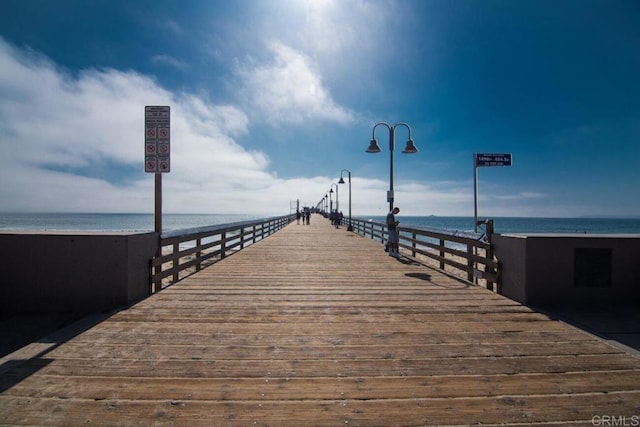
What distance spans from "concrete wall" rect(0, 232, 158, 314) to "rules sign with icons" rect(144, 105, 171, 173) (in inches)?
64.6

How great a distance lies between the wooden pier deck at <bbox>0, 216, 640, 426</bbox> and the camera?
2.16 m

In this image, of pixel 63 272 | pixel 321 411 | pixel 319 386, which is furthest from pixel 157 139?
pixel 321 411

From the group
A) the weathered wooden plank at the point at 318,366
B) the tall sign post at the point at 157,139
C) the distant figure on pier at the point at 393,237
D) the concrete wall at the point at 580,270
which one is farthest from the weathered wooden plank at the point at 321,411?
the distant figure on pier at the point at 393,237

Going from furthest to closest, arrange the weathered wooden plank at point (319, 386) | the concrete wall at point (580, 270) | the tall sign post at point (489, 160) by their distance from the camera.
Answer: the tall sign post at point (489, 160)
the concrete wall at point (580, 270)
the weathered wooden plank at point (319, 386)

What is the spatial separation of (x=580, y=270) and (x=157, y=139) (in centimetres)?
737

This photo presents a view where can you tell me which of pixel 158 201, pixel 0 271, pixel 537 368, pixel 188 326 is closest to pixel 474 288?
pixel 537 368

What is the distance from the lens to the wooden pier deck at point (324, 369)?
2160mm

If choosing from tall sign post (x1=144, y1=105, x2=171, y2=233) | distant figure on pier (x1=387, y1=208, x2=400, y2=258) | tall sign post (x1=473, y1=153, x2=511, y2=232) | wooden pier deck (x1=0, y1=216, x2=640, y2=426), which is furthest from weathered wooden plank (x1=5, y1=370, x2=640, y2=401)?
distant figure on pier (x1=387, y1=208, x2=400, y2=258)

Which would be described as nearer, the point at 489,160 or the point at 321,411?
the point at 321,411

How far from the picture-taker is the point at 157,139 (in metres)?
5.46

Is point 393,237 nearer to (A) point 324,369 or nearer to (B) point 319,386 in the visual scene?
(A) point 324,369

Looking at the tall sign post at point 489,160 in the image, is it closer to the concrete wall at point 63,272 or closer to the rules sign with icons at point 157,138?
the rules sign with icons at point 157,138

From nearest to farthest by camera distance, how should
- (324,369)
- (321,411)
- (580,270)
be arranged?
1. (321,411)
2. (324,369)
3. (580,270)

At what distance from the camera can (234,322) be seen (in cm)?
384
